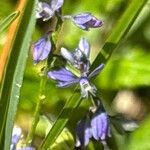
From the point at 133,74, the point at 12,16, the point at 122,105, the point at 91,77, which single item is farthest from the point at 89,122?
the point at 122,105

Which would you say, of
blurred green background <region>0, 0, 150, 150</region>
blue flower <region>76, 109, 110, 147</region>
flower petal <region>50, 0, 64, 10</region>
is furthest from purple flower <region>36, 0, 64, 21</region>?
blurred green background <region>0, 0, 150, 150</region>

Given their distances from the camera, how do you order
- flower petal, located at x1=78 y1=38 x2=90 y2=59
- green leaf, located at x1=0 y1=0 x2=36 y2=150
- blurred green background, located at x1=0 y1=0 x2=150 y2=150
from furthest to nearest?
blurred green background, located at x1=0 y1=0 x2=150 y2=150 < flower petal, located at x1=78 y1=38 x2=90 y2=59 < green leaf, located at x1=0 y1=0 x2=36 y2=150

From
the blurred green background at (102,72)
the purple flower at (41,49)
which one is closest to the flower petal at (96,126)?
the purple flower at (41,49)

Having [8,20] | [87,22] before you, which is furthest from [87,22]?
[8,20]

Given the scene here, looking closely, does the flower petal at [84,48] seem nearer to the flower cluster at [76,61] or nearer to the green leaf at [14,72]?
the flower cluster at [76,61]

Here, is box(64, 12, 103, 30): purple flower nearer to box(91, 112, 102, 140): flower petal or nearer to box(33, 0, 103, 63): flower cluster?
box(33, 0, 103, 63): flower cluster
